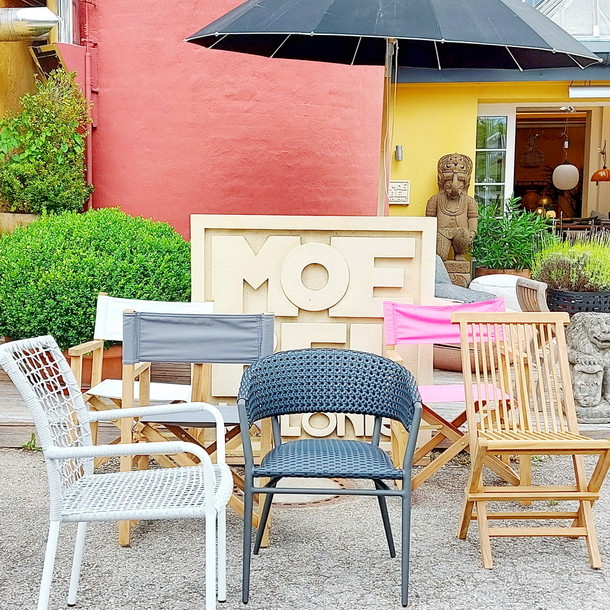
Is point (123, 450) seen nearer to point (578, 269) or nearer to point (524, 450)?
point (524, 450)

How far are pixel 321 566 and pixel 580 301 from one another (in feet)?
10.9

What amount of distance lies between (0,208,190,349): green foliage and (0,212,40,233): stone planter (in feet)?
4.14

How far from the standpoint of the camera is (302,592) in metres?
3.03

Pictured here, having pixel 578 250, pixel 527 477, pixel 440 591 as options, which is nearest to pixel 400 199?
pixel 578 250

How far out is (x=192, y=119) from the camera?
726 cm

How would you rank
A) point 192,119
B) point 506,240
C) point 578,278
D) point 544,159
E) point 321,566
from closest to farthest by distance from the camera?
point 321,566
point 578,278
point 192,119
point 506,240
point 544,159

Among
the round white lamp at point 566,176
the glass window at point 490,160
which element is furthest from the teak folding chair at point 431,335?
the round white lamp at point 566,176

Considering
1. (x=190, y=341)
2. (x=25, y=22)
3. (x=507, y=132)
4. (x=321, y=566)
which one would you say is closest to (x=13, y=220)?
(x=25, y=22)

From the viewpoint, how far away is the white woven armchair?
252cm

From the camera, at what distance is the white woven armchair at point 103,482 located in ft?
8.28

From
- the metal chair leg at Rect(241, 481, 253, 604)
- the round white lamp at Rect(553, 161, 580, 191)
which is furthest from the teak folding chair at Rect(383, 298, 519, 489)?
the round white lamp at Rect(553, 161, 580, 191)

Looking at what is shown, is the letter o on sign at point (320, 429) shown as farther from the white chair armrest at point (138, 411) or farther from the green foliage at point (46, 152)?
the green foliage at point (46, 152)

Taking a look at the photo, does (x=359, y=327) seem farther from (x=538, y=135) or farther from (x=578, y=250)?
(x=538, y=135)

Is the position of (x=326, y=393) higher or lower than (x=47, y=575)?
higher
